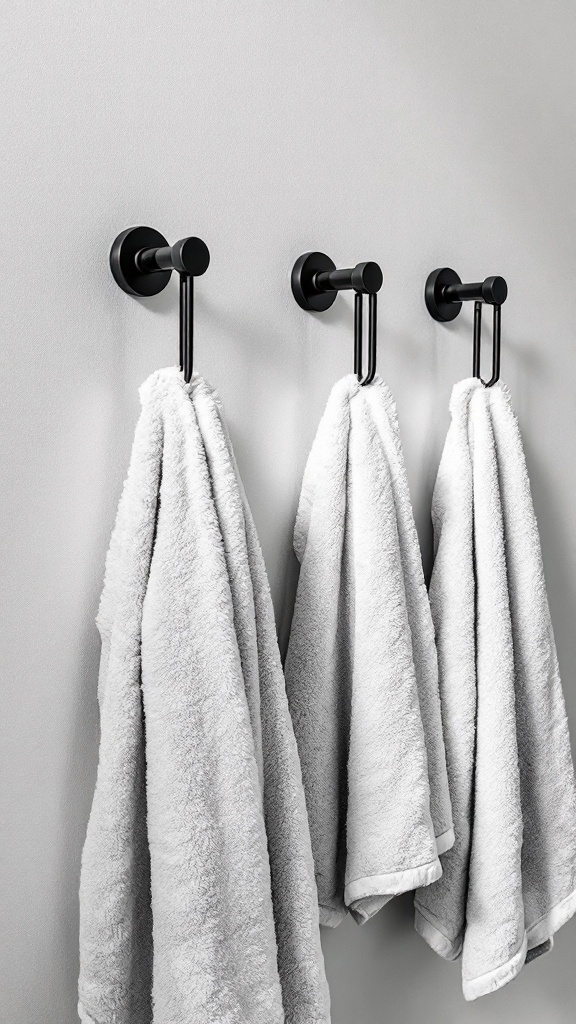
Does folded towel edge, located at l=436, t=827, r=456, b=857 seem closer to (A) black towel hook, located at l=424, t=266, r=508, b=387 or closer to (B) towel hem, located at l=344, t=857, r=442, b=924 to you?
(B) towel hem, located at l=344, t=857, r=442, b=924

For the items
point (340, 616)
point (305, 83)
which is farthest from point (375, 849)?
point (305, 83)

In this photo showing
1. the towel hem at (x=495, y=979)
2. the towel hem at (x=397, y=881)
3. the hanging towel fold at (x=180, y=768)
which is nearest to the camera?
the hanging towel fold at (x=180, y=768)

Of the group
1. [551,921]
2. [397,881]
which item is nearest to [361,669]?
[397,881]

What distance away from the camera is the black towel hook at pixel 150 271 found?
673 mm

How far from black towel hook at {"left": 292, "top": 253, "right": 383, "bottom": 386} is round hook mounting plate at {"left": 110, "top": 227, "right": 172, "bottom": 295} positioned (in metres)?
0.17

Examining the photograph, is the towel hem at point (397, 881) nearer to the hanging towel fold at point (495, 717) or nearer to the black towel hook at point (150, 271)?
the hanging towel fold at point (495, 717)

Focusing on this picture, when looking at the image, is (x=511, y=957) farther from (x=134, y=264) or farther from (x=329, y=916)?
(x=134, y=264)

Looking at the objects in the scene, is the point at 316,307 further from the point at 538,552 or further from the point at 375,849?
the point at 375,849

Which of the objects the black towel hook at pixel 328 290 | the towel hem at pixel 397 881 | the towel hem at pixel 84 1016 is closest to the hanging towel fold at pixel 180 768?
the towel hem at pixel 84 1016

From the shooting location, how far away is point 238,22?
765 millimetres

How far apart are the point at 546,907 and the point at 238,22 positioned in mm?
960

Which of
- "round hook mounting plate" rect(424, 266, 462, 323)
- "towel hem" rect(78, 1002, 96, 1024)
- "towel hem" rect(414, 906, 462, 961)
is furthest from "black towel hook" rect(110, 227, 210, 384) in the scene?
"towel hem" rect(414, 906, 462, 961)

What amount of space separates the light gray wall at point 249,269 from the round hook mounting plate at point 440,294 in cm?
2

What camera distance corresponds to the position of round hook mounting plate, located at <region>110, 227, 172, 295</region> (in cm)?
68
